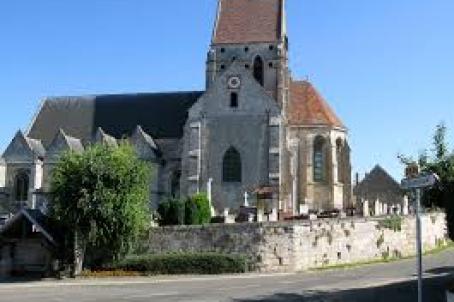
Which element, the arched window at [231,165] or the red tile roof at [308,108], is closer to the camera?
the arched window at [231,165]

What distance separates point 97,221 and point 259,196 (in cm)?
1555

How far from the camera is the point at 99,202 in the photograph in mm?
35031

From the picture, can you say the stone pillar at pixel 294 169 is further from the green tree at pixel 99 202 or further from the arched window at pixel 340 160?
the green tree at pixel 99 202

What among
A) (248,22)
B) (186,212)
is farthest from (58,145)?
(186,212)

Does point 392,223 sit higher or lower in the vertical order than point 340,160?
lower

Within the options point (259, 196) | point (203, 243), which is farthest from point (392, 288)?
→ point (259, 196)

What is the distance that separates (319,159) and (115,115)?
18.3m

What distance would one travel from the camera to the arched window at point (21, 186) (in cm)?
5903

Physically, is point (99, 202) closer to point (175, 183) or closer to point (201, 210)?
point (201, 210)

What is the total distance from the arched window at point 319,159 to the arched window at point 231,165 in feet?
→ 21.3

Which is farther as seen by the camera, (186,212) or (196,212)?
(186,212)

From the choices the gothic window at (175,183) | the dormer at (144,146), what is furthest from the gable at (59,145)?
the gothic window at (175,183)

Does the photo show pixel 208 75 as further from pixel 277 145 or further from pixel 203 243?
pixel 203 243

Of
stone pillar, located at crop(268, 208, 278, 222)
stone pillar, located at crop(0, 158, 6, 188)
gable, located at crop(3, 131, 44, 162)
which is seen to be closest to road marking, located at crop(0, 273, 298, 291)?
stone pillar, located at crop(268, 208, 278, 222)
